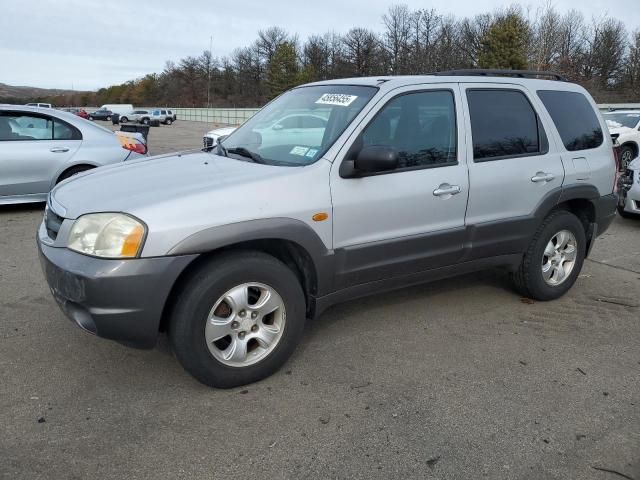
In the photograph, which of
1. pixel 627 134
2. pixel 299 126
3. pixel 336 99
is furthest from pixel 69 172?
pixel 627 134

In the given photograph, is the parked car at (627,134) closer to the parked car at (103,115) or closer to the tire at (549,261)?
the tire at (549,261)

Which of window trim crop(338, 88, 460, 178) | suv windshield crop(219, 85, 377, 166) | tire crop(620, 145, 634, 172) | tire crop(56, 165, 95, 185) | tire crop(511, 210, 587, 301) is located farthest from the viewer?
tire crop(620, 145, 634, 172)

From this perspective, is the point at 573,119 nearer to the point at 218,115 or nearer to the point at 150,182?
the point at 150,182

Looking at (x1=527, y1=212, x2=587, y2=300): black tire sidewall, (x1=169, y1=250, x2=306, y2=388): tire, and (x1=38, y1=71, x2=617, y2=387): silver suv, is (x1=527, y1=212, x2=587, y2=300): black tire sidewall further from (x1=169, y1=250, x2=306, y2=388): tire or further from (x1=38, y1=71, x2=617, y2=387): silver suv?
(x1=169, y1=250, x2=306, y2=388): tire

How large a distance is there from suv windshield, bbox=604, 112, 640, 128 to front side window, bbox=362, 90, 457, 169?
1201 centimetres

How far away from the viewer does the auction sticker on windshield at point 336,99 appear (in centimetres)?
363

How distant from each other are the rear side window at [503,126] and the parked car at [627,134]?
32.1 feet

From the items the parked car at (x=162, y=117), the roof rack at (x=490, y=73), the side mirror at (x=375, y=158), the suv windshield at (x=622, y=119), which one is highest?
the parked car at (x=162, y=117)

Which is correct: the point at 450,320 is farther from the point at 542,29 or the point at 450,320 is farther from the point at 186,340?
the point at 542,29

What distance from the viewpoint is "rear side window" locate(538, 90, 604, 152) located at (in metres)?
4.44

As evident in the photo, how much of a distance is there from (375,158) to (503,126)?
1445mm

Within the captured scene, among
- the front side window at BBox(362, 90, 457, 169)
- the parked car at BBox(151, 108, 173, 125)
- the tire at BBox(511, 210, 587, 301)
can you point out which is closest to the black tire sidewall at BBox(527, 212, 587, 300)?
the tire at BBox(511, 210, 587, 301)

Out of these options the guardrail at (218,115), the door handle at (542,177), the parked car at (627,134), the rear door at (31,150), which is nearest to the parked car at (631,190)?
the door handle at (542,177)

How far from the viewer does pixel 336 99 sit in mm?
3730
